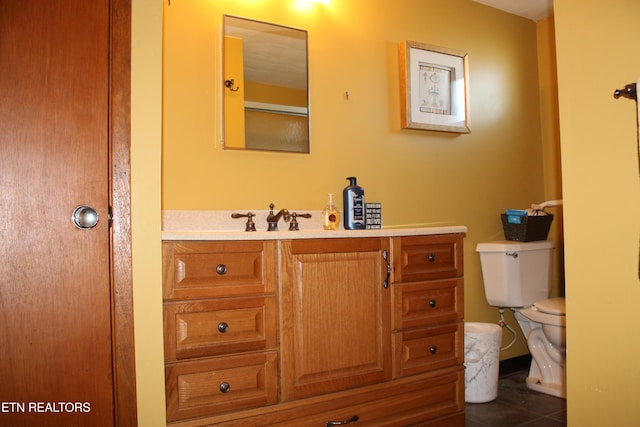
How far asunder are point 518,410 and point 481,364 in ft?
0.95

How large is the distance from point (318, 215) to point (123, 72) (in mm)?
1210

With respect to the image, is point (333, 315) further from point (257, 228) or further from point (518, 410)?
point (518, 410)

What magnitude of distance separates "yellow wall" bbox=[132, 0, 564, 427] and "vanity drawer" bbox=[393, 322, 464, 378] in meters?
0.73

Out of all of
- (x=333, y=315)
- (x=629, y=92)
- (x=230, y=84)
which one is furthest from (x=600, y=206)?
(x=230, y=84)

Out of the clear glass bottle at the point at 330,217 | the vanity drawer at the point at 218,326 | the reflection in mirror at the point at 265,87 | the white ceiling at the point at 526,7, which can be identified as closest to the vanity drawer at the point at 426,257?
the clear glass bottle at the point at 330,217

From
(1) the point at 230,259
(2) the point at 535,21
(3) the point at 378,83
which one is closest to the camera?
(1) the point at 230,259

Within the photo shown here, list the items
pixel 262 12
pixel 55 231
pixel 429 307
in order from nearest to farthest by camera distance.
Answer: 1. pixel 55 231
2. pixel 429 307
3. pixel 262 12

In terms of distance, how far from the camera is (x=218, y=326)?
1.63m

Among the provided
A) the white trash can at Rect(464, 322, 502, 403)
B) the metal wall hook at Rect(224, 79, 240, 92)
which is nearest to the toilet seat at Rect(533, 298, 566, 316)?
the white trash can at Rect(464, 322, 502, 403)

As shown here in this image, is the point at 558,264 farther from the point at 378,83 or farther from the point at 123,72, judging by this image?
the point at 123,72

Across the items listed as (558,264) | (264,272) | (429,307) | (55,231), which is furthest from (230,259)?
(558,264)

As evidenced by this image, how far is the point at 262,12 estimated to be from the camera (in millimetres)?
2254

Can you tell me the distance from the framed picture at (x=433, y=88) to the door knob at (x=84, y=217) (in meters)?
1.82

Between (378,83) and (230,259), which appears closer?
(230,259)
